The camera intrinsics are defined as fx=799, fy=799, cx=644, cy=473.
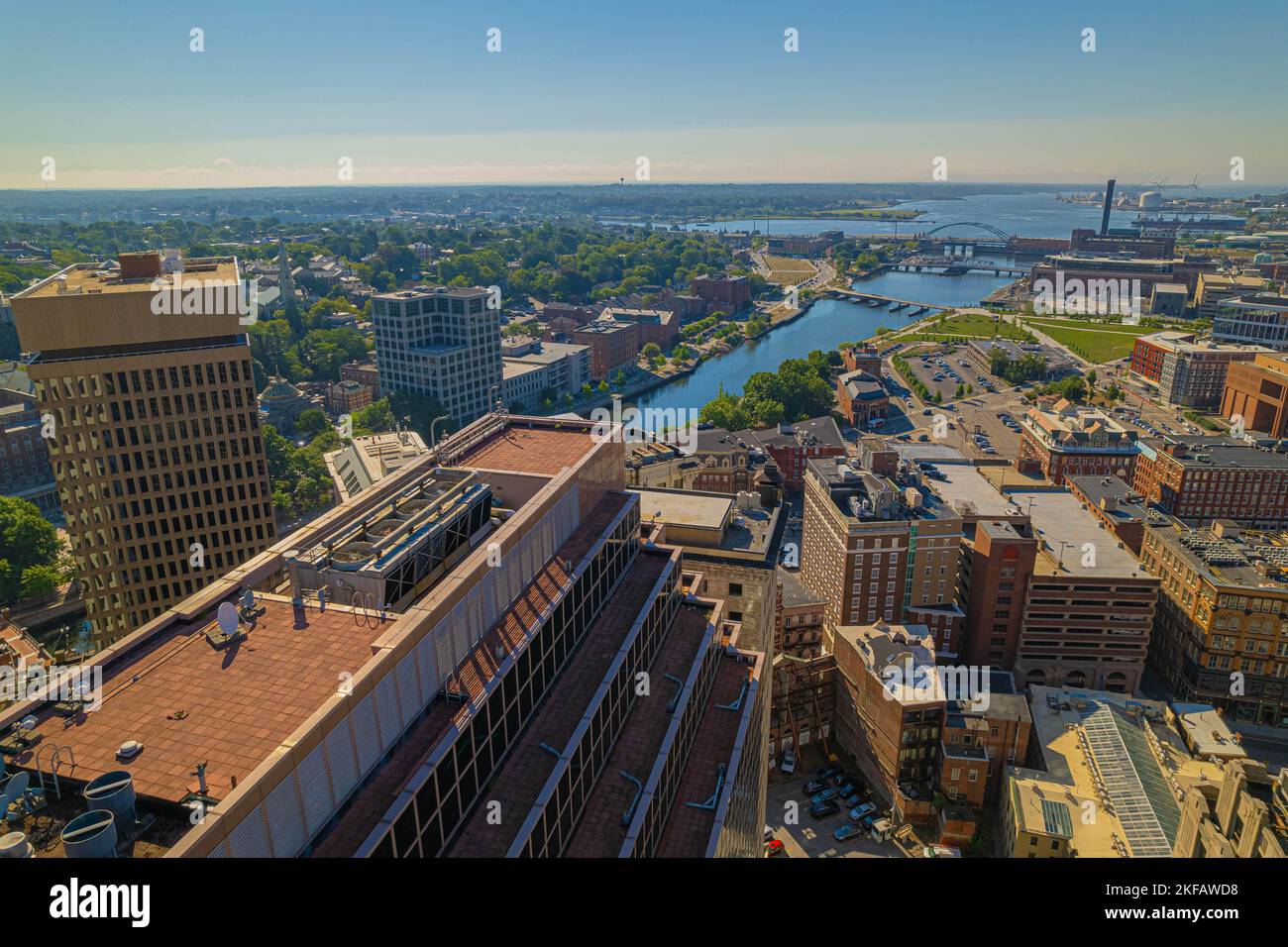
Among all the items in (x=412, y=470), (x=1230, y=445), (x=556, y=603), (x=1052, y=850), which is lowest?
(x=1052, y=850)

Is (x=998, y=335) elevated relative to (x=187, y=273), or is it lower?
lower

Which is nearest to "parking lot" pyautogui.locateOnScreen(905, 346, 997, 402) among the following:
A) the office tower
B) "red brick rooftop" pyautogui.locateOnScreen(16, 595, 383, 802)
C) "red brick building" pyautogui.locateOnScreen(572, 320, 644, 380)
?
"red brick building" pyautogui.locateOnScreen(572, 320, 644, 380)

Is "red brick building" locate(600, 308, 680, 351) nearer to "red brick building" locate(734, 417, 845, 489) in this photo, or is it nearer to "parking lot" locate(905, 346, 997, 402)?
"parking lot" locate(905, 346, 997, 402)

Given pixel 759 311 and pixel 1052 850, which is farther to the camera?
pixel 759 311

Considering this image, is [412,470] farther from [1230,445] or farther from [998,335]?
[998,335]
